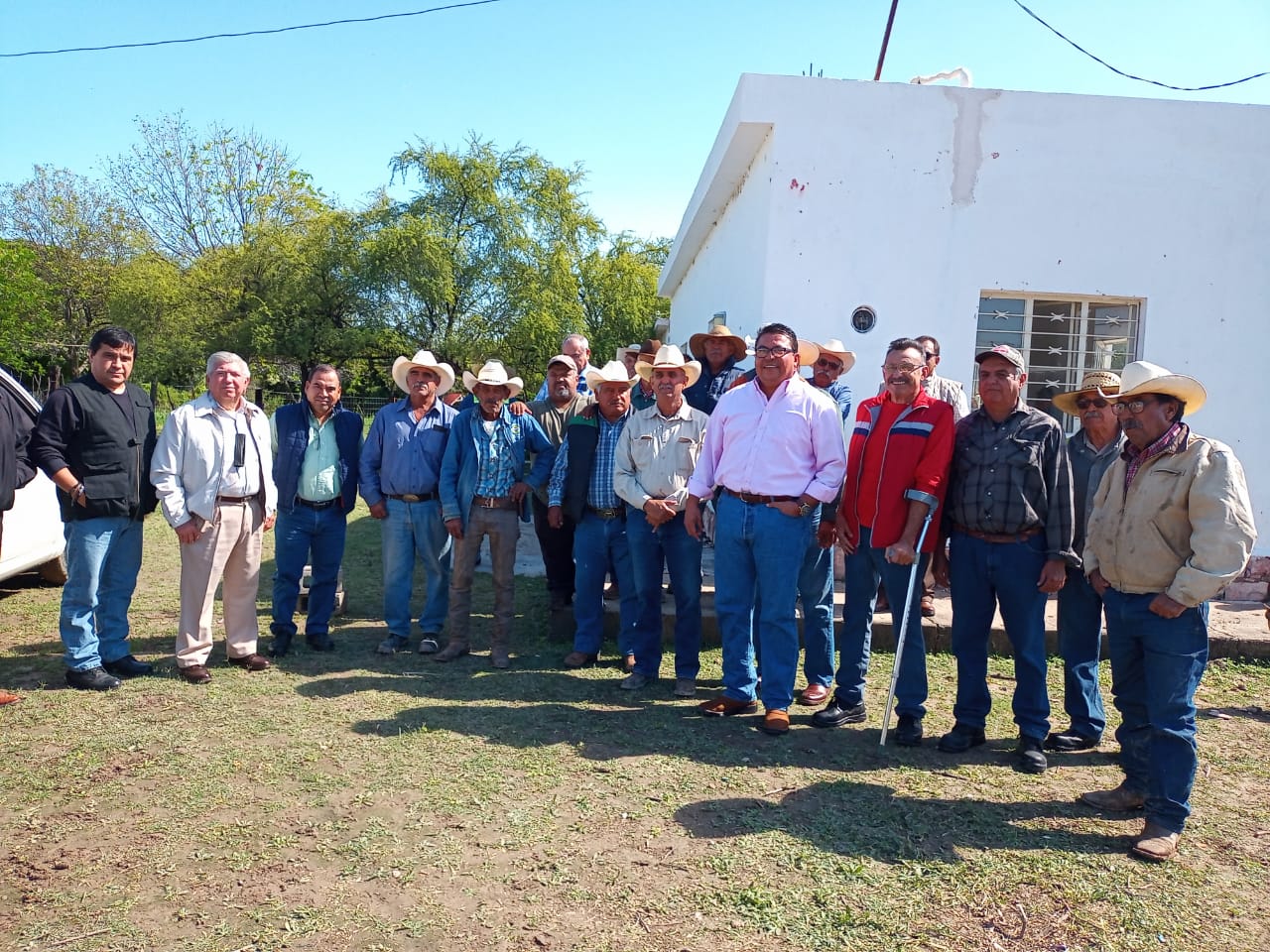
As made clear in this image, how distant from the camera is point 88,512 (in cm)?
510

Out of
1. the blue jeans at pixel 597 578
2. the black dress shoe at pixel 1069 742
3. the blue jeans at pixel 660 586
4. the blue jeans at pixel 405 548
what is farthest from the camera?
the blue jeans at pixel 405 548

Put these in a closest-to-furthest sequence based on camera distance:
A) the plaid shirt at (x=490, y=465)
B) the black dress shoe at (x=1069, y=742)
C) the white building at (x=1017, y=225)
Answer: the black dress shoe at (x=1069, y=742) → the plaid shirt at (x=490, y=465) → the white building at (x=1017, y=225)

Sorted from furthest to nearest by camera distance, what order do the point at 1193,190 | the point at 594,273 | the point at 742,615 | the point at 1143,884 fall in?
the point at 594,273, the point at 1193,190, the point at 742,615, the point at 1143,884

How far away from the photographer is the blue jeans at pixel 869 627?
466cm

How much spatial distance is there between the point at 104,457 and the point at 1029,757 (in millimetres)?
5371

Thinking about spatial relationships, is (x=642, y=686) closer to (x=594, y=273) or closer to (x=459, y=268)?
(x=459, y=268)

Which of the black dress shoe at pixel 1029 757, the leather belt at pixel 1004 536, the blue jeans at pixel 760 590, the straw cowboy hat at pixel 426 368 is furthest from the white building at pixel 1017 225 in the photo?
the black dress shoe at pixel 1029 757

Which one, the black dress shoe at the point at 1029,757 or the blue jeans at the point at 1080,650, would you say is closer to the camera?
the black dress shoe at the point at 1029,757

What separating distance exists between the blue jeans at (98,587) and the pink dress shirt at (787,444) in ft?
12.2

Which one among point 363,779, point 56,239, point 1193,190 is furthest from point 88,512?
point 56,239

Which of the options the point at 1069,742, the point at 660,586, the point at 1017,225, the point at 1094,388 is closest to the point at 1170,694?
the point at 1069,742

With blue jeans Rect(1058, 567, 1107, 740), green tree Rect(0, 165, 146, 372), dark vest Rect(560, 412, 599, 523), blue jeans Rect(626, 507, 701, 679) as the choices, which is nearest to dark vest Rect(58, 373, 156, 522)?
dark vest Rect(560, 412, 599, 523)

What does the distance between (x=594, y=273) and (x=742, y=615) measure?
25650 millimetres

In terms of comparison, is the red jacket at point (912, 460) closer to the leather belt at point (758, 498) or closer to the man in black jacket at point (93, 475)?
the leather belt at point (758, 498)
